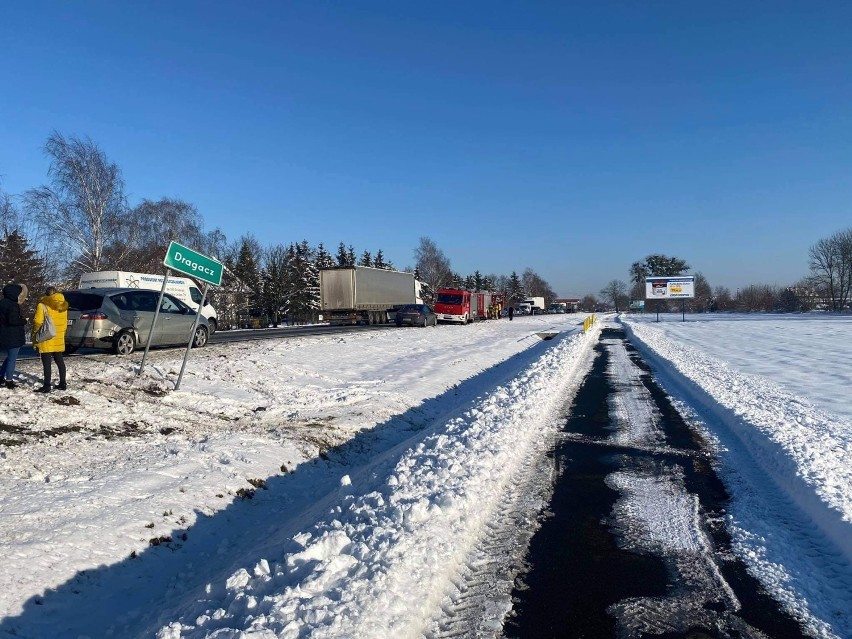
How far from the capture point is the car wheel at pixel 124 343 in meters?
11.6

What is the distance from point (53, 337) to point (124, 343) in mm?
3532

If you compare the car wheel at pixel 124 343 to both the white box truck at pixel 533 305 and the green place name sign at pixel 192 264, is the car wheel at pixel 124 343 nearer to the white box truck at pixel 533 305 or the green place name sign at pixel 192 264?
the green place name sign at pixel 192 264

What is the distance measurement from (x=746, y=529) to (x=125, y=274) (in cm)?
2204

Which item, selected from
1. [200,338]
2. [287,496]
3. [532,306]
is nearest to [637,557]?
[287,496]

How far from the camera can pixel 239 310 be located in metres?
57.6

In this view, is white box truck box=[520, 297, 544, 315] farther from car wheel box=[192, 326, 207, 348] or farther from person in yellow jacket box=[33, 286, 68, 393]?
person in yellow jacket box=[33, 286, 68, 393]

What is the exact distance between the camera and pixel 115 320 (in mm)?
11508

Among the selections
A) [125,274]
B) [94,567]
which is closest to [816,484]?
[94,567]

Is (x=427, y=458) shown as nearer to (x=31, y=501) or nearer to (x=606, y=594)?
(x=606, y=594)

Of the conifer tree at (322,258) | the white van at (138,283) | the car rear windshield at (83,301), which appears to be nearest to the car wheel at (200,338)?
the car rear windshield at (83,301)

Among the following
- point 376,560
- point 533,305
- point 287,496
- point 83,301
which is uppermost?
point 533,305

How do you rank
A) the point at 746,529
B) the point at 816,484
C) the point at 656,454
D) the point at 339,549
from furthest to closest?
the point at 656,454, the point at 816,484, the point at 746,529, the point at 339,549

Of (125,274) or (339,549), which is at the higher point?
(125,274)

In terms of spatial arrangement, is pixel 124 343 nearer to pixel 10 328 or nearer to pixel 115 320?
pixel 115 320
